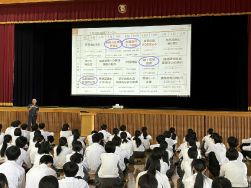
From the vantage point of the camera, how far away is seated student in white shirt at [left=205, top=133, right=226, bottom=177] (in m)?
4.83

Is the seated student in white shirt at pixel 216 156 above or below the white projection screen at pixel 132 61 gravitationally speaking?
below

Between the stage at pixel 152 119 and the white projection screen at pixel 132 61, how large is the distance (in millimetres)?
743

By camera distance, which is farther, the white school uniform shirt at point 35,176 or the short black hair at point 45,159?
the short black hair at point 45,159

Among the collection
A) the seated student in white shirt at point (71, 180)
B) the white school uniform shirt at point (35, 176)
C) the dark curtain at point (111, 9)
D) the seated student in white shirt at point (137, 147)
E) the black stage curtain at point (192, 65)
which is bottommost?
the seated student in white shirt at point (137, 147)

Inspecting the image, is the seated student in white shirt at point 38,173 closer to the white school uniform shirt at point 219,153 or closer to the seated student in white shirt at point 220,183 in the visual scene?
the seated student in white shirt at point 220,183

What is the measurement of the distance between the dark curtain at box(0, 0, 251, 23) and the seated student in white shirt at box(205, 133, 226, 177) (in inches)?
157

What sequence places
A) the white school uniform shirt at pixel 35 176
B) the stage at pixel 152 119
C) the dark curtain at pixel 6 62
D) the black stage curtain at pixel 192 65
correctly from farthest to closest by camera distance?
the dark curtain at pixel 6 62 → the black stage curtain at pixel 192 65 → the stage at pixel 152 119 → the white school uniform shirt at pixel 35 176

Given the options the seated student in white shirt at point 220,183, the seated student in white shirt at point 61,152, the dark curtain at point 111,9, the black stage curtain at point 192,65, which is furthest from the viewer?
the black stage curtain at point 192,65

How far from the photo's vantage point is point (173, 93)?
9.35 metres

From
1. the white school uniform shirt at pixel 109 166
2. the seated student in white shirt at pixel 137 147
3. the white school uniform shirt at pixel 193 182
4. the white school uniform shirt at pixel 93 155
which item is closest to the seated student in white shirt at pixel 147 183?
the white school uniform shirt at pixel 193 182

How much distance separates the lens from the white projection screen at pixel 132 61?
30.6ft

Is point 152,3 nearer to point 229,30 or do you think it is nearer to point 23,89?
point 229,30

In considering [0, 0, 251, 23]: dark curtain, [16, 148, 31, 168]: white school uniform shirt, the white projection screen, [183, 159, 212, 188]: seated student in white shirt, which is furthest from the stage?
[183, 159, 212, 188]: seated student in white shirt

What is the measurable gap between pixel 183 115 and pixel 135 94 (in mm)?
1501
